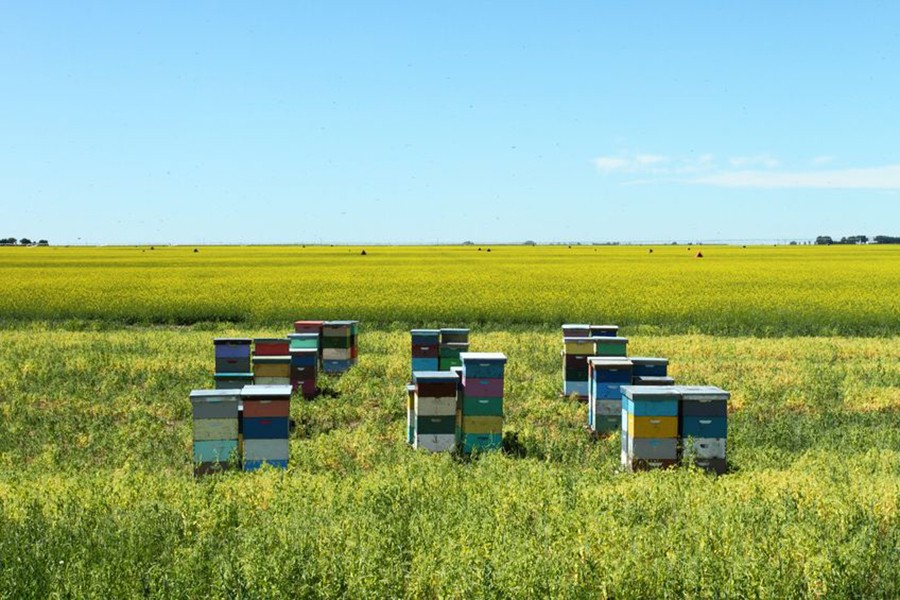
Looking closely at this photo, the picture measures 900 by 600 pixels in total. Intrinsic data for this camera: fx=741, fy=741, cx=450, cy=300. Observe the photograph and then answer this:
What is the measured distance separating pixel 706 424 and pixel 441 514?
4.95 m

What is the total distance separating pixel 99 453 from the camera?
38.3ft

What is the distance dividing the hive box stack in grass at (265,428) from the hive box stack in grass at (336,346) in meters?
8.38

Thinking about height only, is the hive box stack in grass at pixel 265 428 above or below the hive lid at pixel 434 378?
below

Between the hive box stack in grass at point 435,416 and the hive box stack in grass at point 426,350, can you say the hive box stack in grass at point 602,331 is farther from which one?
the hive box stack in grass at point 435,416

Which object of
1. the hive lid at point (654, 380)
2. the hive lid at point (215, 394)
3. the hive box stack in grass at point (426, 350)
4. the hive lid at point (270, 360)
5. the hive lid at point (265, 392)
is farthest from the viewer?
the hive box stack in grass at point (426, 350)

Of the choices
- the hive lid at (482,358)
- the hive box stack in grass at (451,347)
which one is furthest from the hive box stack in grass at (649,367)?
the hive box stack in grass at (451,347)

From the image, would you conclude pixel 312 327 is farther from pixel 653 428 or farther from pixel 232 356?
pixel 653 428

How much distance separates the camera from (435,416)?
11.4 meters

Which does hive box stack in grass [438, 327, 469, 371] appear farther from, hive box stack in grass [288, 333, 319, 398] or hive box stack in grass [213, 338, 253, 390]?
hive box stack in grass [213, 338, 253, 390]

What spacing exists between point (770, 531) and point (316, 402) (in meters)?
10.5

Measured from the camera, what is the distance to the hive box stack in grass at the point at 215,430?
33.4 ft

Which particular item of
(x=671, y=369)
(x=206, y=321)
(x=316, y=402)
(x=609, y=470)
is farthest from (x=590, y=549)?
(x=206, y=321)

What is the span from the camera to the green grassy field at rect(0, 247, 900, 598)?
19.4 feet

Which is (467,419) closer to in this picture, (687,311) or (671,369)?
(671,369)
